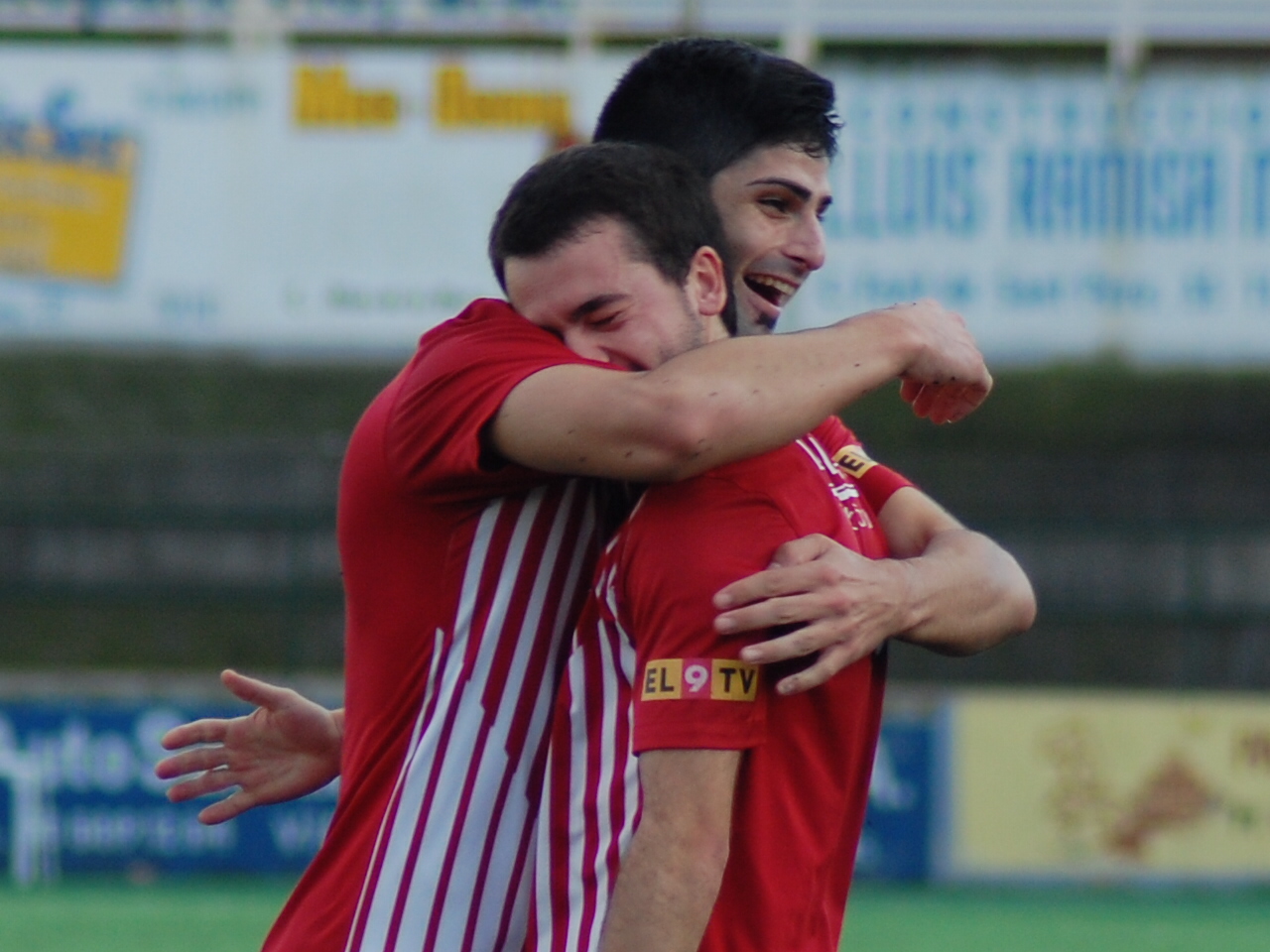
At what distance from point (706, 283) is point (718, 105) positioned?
Result: 378 millimetres

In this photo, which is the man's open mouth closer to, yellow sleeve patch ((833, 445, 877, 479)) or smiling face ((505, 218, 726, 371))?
yellow sleeve patch ((833, 445, 877, 479))

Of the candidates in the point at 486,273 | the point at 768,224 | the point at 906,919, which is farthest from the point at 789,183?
the point at 486,273

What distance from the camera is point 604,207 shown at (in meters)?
2.28

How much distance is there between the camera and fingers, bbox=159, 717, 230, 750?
277 centimetres

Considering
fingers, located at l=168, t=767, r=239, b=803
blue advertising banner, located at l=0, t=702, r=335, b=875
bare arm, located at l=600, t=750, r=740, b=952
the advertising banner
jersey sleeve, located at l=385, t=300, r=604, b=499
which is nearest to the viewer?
bare arm, located at l=600, t=750, r=740, b=952

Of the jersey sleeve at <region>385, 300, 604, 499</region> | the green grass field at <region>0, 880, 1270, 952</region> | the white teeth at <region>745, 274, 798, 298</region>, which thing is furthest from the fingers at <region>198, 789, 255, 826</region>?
the green grass field at <region>0, 880, 1270, 952</region>

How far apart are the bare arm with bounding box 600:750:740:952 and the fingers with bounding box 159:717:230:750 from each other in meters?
0.96

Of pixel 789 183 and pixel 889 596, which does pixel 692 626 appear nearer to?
pixel 889 596

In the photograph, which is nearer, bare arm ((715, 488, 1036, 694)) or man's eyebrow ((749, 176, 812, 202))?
bare arm ((715, 488, 1036, 694))

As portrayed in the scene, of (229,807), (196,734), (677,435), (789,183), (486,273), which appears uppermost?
(486,273)

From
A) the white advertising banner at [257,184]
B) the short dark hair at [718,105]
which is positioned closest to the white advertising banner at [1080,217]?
the white advertising banner at [257,184]

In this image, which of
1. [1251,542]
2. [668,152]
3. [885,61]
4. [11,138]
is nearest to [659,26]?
[885,61]

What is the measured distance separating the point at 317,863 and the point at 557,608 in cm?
46

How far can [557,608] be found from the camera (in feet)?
7.47
